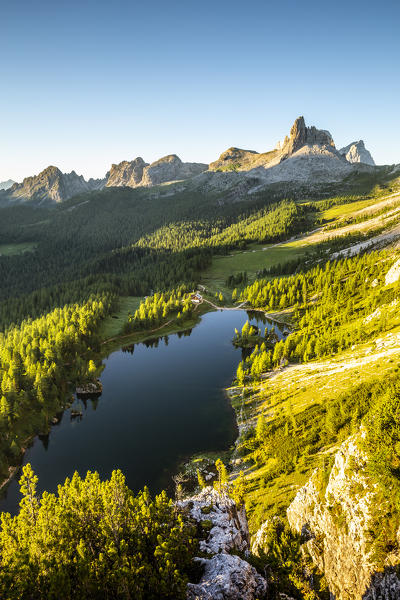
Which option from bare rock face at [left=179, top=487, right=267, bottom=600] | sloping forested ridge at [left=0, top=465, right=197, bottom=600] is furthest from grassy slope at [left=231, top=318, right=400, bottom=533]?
sloping forested ridge at [left=0, top=465, right=197, bottom=600]

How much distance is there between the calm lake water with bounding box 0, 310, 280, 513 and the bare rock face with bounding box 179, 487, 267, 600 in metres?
30.5

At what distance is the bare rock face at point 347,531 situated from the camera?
1775 centimetres

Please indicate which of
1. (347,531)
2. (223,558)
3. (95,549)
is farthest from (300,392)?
(95,549)

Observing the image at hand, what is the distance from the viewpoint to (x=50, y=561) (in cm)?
1898

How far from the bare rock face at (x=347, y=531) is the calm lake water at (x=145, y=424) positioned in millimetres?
38854

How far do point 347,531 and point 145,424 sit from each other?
62375 mm

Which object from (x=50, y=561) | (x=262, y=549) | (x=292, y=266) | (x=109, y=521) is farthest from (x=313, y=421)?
(x=292, y=266)

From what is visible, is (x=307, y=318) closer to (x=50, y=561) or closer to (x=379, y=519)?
(x=379, y=519)

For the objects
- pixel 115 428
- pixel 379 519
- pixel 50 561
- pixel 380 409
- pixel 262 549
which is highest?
pixel 380 409

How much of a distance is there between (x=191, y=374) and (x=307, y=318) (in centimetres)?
5770

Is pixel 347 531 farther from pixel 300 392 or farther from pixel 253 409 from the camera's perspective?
pixel 253 409

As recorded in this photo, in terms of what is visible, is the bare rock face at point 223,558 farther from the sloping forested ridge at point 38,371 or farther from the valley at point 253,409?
the sloping forested ridge at point 38,371

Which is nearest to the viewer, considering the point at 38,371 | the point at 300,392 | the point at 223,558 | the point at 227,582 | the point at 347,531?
the point at 227,582

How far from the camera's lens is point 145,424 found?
246ft
